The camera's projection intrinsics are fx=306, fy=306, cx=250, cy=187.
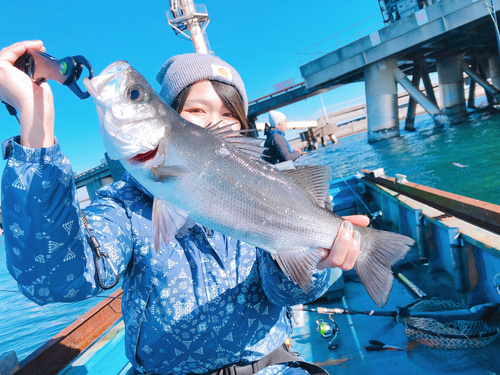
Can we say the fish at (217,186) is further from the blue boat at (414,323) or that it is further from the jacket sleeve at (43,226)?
the blue boat at (414,323)

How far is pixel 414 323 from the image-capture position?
144 inches

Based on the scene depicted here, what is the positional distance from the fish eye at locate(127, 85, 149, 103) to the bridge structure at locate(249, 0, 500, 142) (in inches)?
1076

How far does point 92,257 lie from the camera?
1624 millimetres

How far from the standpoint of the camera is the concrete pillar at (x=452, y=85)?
94.7 ft

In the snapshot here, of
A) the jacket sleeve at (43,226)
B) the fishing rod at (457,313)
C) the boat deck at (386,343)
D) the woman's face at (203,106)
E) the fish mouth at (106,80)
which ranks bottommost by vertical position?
the boat deck at (386,343)

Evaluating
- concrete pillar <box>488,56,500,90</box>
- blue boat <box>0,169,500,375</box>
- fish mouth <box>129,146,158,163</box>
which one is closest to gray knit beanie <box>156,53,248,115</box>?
fish mouth <box>129,146,158,163</box>

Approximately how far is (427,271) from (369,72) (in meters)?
26.9

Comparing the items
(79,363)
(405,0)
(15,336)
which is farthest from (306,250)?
(405,0)

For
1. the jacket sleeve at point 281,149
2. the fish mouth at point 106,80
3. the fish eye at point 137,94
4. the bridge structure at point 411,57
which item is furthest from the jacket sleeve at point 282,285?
the bridge structure at point 411,57

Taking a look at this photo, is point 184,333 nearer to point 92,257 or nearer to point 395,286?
point 92,257

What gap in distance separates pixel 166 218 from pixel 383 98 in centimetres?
3005

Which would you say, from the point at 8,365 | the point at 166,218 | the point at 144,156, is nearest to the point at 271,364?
the point at 166,218

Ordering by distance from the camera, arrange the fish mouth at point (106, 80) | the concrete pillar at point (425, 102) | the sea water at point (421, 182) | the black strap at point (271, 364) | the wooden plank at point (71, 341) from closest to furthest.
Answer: the fish mouth at point (106, 80), the black strap at point (271, 364), the wooden plank at point (71, 341), the sea water at point (421, 182), the concrete pillar at point (425, 102)

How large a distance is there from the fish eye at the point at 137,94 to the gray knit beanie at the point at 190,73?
0.49 m
